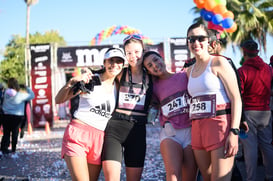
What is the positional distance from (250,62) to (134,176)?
245cm

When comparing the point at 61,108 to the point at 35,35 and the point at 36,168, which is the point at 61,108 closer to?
the point at 36,168

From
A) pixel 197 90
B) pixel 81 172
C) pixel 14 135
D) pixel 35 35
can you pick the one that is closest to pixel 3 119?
pixel 14 135

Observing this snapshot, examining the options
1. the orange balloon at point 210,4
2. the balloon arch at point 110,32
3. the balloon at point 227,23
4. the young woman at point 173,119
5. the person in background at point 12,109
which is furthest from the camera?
the balloon arch at point 110,32

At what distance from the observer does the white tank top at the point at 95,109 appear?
3119 mm

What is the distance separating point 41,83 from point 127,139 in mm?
13738

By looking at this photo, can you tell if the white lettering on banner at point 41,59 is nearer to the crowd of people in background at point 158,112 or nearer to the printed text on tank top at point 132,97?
the crowd of people in background at point 158,112

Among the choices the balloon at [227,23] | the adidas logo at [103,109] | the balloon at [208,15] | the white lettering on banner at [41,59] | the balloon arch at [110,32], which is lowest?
the adidas logo at [103,109]

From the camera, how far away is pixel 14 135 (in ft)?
27.7

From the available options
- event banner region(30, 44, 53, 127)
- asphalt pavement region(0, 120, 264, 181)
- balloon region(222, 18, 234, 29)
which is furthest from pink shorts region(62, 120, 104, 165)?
event banner region(30, 44, 53, 127)

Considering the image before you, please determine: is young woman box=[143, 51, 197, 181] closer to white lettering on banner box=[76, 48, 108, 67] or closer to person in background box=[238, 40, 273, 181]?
person in background box=[238, 40, 273, 181]

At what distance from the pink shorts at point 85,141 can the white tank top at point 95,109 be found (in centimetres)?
6

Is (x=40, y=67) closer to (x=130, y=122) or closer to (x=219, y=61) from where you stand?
(x=130, y=122)

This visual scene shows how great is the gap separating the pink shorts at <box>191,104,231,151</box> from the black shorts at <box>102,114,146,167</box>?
2.22 ft

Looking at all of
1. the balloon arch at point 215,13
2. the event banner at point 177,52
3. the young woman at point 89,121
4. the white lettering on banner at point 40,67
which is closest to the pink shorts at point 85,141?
the young woman at point 89,121
